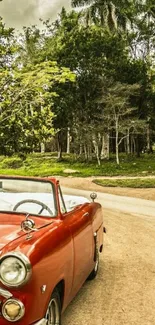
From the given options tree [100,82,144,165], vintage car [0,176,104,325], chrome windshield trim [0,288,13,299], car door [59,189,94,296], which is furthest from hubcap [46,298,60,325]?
tree [100,82,144,165]

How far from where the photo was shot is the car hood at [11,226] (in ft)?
10.9

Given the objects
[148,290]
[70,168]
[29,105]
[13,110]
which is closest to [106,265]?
[148,290]

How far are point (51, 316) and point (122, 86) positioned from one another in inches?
1258

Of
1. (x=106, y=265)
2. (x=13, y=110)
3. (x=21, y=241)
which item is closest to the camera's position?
(x=21, y=241)

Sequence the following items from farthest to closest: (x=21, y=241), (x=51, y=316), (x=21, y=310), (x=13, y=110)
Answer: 1. (x=13, y=110)
2. (x=51, y=316)
3. (x=21, y=241)
4. (x=21, y=310)

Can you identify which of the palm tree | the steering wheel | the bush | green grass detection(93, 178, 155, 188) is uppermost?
the palm tree

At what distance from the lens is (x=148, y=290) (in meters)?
5.25

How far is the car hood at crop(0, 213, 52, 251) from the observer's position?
332 centimetres

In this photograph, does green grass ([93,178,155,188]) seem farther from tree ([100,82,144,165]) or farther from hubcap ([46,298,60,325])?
hubcap ([46,298,60,325])

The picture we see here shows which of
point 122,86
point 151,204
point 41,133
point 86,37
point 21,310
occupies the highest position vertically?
point 86,37

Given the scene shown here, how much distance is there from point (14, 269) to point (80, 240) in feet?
5.33

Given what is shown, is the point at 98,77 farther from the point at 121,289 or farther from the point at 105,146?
the point at 121,289

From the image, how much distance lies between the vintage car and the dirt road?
0.99ft

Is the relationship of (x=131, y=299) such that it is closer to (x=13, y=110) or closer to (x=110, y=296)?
(x=110, y=296)
